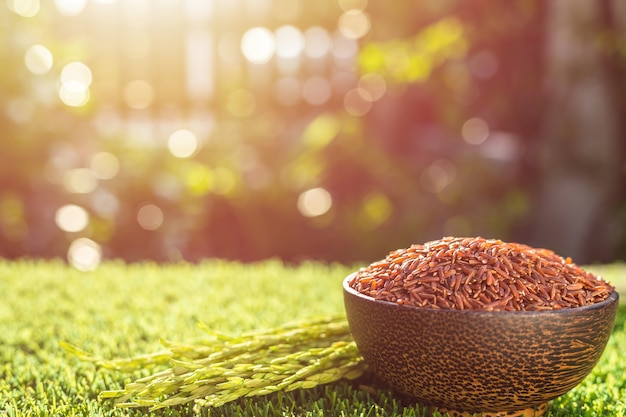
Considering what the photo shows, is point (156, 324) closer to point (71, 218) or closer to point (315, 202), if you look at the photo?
point (71, 218)

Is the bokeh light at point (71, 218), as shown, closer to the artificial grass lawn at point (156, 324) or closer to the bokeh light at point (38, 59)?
the bokeh light at point (38, 59)

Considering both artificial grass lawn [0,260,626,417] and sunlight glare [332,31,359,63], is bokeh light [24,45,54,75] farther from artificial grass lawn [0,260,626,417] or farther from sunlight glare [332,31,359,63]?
sunlight glare [332,31,359,63]

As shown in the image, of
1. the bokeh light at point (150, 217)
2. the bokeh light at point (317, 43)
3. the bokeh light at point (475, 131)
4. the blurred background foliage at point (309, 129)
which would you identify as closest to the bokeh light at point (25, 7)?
the blurred background foliage at point (309, 129)

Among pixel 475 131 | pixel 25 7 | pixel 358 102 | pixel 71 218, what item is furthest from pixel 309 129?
pixel 25 7

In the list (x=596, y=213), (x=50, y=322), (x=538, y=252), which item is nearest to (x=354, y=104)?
(x=596, y=213)

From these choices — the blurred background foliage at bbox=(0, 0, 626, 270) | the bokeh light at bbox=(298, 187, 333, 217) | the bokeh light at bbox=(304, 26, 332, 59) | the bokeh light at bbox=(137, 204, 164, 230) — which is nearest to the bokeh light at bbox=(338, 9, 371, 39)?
the blurred background foliage at bbox=(0, 0, 626, 270)

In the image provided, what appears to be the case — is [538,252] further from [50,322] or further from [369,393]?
[50,322]
